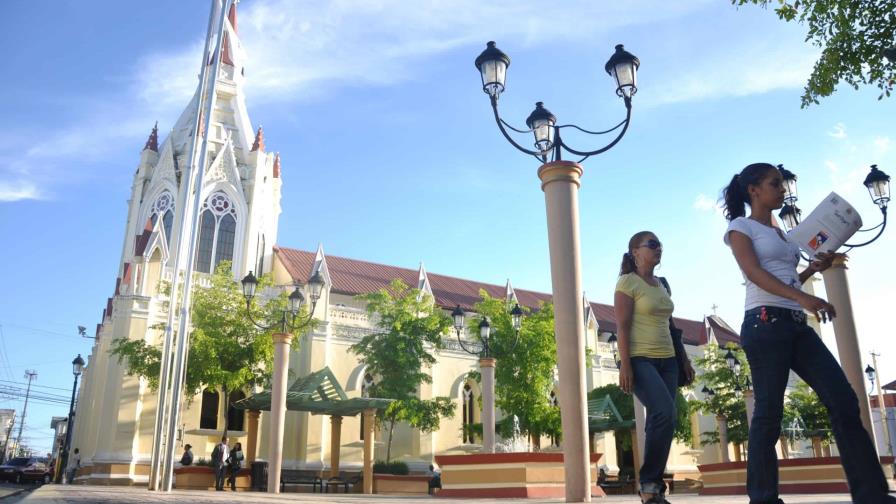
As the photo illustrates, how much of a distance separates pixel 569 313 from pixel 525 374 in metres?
22.0

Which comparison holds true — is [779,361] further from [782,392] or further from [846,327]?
[846,327]

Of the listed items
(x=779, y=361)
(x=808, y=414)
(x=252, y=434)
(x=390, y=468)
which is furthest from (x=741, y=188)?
(x=808, y=414)

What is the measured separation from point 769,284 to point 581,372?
3110 millimetres

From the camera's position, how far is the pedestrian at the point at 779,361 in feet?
12.0

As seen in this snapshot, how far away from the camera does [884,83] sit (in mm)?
9930

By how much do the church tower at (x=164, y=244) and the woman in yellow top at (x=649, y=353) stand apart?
23048mm


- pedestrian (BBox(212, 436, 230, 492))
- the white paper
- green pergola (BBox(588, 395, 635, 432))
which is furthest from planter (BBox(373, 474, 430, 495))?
the white paper

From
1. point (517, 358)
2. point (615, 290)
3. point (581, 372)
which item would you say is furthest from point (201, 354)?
point (615, 290)

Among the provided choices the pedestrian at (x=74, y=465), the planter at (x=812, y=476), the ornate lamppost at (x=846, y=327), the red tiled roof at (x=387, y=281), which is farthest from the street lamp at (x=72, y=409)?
the ornate lamppost at (x=846, y=327)

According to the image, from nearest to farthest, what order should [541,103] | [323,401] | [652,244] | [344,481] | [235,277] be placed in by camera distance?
[652,244] → [541,103] → [323,401] → [344,481] → [235,277]

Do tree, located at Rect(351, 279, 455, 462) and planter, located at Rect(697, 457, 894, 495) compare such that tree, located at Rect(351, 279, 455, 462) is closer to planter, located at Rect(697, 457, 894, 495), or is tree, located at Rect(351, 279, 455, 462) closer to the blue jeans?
planter, located at Rect(697, 457, 894, 495)

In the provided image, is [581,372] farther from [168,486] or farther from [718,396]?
[718,396]

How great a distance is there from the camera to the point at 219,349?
81.6 ft

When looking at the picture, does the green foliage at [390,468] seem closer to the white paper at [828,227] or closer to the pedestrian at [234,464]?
the pedestrian at [234,464]
